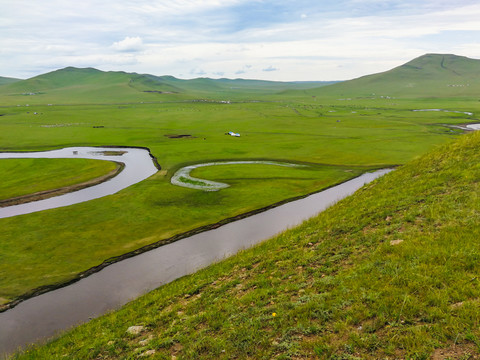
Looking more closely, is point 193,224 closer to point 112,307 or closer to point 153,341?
point 112,307

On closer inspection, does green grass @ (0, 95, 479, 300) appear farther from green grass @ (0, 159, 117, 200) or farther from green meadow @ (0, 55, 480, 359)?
green grass @ (0, 159, 117, 200)

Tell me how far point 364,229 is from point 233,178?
42647mm

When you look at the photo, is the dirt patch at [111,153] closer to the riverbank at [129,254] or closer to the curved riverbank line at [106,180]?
the curved riverbank line at [106,180]

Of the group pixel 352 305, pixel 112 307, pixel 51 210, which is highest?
pixel 352 305

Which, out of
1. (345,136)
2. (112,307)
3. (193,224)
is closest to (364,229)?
(112,307)

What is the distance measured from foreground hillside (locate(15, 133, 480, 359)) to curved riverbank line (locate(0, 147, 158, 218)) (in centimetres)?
3698

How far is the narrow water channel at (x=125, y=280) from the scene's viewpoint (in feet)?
74.1

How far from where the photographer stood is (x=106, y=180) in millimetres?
64375

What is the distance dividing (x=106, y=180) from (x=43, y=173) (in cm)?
1617

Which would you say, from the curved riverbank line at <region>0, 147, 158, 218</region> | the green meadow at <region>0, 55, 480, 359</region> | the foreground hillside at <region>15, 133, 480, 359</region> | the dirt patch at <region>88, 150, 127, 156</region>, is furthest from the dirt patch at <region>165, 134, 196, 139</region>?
the foreground hillside at <region>15, 133, 480, 359</region>

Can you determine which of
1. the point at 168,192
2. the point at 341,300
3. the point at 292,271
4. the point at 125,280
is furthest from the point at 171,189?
the point at 341,300

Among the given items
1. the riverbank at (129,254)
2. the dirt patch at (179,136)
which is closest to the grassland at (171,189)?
the riverbank at (129,254)

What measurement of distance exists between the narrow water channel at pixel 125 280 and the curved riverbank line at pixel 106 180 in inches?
1033

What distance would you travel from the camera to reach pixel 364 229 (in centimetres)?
2145
